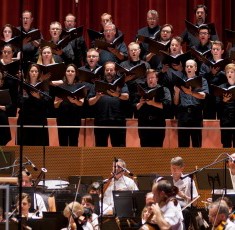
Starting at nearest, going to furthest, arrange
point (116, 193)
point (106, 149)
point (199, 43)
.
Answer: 1. point (116, 193)
2. point (106, 149)
3. point (199, 43)

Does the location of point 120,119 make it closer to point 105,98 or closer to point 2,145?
point 105,98

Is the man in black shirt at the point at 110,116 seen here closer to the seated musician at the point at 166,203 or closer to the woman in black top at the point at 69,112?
the woman in black top at the point at 69,112

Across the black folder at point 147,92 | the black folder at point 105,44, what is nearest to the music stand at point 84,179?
the black folder at point 147,92

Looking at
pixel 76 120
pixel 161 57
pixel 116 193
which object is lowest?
pixel 116 193

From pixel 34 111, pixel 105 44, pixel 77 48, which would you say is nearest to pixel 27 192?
pixel 34 111

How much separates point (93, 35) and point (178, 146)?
2076 millimetres

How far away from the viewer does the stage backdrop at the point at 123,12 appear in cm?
1412

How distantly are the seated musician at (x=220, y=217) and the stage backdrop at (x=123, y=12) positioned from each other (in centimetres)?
737

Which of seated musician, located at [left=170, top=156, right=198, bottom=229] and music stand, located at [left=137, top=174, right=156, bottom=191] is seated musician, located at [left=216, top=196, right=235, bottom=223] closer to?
seated musician, located at [left=170, top=156, right=198, bottom=229]

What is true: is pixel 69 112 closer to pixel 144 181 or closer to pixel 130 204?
pixel 144 181

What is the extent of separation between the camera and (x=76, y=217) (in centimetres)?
784

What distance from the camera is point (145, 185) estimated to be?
9227 millimetres

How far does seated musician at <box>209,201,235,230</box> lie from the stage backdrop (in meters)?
7.37

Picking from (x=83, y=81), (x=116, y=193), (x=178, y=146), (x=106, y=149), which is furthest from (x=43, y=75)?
(x=116, y=193)
